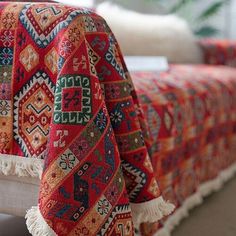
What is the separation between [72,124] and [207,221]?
0.93 metres

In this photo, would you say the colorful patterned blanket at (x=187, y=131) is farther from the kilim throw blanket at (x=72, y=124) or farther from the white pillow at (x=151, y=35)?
the white pillow at (x=151, y=35)

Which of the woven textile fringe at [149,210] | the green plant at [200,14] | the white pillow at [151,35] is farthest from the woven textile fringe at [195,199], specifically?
the green plant at [200,14]

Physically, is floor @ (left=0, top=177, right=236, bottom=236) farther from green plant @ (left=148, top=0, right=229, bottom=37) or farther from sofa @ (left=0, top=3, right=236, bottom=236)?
green plant @ (left=148, top=0, right=229, bottom=37)

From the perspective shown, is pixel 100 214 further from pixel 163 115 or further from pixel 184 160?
pixel 184 160

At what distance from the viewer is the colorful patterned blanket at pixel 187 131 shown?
4.82 feet

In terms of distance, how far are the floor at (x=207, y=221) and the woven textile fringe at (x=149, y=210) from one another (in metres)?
0.47

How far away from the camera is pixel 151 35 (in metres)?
2.50

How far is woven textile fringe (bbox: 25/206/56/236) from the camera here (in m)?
0.86

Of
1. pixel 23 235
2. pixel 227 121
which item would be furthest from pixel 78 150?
pixel 227 121

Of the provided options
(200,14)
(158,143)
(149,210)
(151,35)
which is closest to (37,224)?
(149,210)

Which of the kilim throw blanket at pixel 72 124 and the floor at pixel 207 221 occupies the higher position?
the kilim throw blanket at pixel 72 124

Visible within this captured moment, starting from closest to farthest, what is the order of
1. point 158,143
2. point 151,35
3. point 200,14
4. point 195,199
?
point 158,143 → point 195,199 → point 151,35 → point 200,14

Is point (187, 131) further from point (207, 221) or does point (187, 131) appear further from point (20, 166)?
point (20, 166)

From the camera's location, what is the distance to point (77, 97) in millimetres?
891
